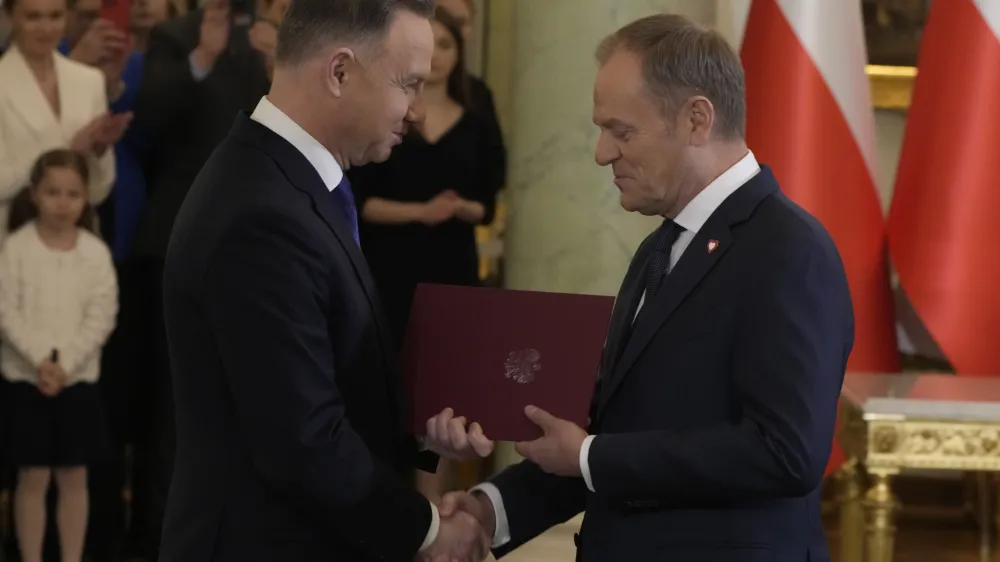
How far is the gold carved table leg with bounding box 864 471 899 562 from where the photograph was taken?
407cm

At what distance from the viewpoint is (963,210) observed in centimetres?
476

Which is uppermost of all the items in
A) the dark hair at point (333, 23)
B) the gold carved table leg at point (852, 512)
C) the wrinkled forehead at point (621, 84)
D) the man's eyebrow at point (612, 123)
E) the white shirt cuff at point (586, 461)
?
the dark hair at point (333, 23)

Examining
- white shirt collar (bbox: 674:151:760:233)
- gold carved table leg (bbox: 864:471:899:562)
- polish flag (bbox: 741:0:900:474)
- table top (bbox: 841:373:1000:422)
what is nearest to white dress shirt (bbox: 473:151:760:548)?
white shirt collar (bbox: 674:151:760:233)

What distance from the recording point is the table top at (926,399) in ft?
13.1

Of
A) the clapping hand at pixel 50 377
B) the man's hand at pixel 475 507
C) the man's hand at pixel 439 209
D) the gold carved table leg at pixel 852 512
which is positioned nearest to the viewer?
the man's hand at pixel 475 507

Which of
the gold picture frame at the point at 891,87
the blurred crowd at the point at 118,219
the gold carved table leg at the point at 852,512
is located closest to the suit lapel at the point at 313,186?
the gold carved table leg at the point at 852,512

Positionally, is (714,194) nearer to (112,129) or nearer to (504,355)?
(504,355)

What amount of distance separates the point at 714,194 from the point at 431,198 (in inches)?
111

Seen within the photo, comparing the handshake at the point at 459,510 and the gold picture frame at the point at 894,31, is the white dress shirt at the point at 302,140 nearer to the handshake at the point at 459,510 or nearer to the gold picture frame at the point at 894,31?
the handshake at the point at 459,510

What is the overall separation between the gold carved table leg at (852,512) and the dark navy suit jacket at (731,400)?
215cm

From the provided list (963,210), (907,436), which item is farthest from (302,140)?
(963,210)

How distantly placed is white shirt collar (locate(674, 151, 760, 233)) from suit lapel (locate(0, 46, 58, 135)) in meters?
3.19

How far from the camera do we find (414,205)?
498 cm

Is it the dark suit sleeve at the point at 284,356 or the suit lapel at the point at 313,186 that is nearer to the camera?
the dark suit sleeve at the point at 284,356
